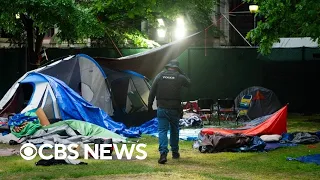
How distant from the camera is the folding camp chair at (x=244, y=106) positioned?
61.4 feet

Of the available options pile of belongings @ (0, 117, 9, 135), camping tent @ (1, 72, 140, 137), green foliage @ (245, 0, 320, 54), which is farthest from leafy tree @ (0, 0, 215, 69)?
green foliage @ (245, 0, 320, 54)

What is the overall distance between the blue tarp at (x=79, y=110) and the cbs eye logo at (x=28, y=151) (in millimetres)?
2305

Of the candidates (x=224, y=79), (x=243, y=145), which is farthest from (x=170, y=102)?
(x=224, y=79)

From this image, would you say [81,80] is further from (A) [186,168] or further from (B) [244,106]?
(A) [186,168]

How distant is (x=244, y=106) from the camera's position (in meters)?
19.0

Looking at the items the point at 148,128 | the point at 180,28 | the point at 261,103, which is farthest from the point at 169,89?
the point at 180,28

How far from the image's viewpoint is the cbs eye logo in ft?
35.6

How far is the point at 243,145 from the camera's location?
11.7 metres

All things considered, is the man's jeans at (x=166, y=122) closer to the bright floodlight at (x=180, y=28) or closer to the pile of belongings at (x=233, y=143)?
the pile of belongings at (x=233, y=143)

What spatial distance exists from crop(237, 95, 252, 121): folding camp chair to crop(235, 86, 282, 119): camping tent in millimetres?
121

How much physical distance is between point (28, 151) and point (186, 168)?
3.61 meters

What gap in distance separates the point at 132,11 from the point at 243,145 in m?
6.13

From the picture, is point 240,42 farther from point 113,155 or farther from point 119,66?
point 113,155

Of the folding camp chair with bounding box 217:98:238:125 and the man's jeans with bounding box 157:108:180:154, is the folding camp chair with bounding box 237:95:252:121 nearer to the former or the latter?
the folding camp chair with bounding box 217:98:238:125
